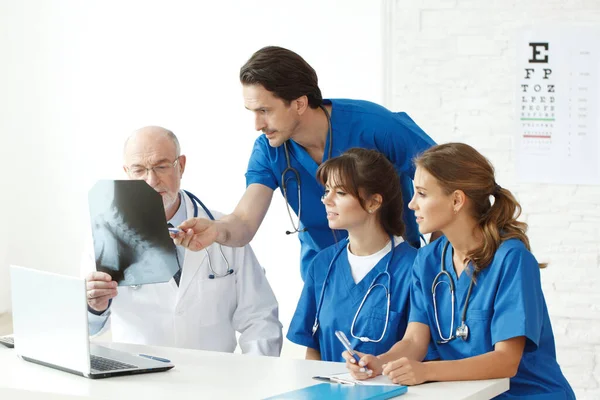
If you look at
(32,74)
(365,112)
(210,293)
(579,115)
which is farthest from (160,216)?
(32,74)

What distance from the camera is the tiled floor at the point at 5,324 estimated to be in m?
4.63

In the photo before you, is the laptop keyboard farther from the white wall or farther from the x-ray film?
the white wall

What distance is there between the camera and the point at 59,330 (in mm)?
1871

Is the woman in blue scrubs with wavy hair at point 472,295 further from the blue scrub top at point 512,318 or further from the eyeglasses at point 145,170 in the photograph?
the eyeglasses at point 145,170

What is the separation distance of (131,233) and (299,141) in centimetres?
64

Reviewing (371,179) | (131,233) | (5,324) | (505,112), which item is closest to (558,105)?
(505,112)

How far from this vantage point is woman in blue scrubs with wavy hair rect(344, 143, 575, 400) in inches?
71.7

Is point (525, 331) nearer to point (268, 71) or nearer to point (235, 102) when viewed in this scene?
point (268, 71)

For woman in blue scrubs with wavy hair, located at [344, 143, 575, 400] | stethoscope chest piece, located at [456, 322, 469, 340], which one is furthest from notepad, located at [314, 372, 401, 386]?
stethoscope chest piece, located at [456, 322, 469, 340]

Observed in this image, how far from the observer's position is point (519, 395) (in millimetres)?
1916

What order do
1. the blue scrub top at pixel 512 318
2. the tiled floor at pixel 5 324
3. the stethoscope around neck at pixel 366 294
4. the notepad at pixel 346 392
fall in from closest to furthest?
the notepad at pixel 346 392
the blue scrub top at pixel 512 318
the stethoscope around neck at pixel 366 294
the tiled floor at pixel 5 324

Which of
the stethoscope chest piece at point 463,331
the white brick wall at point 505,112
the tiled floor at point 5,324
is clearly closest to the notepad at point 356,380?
the stethoscope chest piece at point 463,331

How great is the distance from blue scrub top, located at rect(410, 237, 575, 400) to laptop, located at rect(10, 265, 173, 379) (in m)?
0.65

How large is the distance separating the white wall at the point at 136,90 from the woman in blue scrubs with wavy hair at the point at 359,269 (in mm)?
1934
